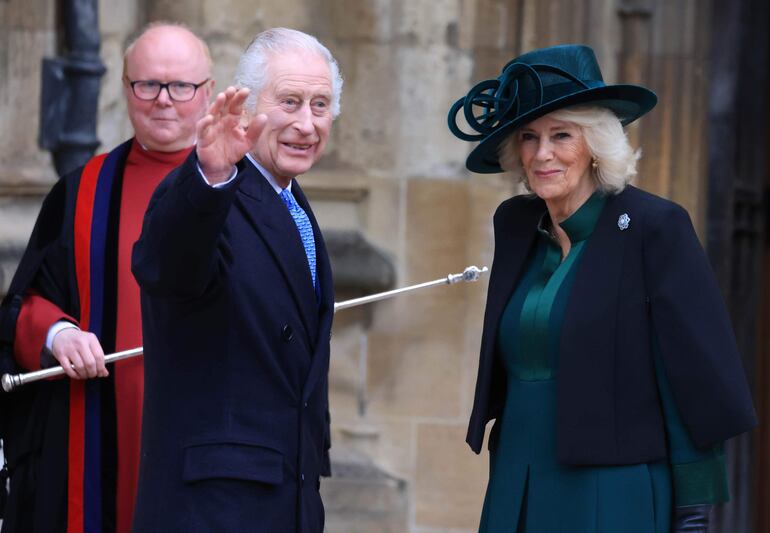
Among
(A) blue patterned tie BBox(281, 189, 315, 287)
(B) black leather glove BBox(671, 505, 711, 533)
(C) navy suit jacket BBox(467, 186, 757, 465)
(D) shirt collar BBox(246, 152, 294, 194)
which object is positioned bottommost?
(B) black leather glove BBox(671, 505, 711, 533)

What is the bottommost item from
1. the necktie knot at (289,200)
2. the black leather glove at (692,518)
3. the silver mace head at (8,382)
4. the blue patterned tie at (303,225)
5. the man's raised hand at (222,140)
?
the black leather glove at (692,518)

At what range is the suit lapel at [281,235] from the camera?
3418 millimetres

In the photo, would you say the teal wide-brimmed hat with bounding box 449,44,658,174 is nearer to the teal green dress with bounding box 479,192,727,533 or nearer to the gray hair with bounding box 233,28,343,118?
the teal green dress with bounding box 479,192,727,533

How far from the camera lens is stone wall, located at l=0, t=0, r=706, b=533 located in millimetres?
6105

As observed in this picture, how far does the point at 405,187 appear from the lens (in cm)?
614

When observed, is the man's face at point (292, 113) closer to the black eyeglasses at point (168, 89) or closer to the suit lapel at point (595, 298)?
the suit lapel at point (595, 298)

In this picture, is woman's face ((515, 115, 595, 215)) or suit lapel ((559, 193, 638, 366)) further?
woman's face ((515, 115, 595, 215))

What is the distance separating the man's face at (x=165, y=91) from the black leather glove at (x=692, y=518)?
1841 millimetres

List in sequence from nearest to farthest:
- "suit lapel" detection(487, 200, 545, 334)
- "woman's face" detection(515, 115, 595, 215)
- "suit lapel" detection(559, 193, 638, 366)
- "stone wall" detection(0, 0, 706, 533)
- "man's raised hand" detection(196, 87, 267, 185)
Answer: "man's raised hand" detection(196, 87, 267, 185) < "suit lapel" detection(559, 193, 638, 366) < "woman's face" detection(515, 115, 595, 215) < "suit lapel" detection(487, 200, 545, 334) < "stone wall" detection(0, 0, 706, 533)

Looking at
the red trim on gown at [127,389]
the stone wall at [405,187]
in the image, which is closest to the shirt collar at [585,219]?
the red trim on gown at [127,389]

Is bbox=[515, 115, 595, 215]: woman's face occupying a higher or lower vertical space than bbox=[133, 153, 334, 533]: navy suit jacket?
higher

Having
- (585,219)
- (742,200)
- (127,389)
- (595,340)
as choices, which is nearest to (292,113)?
(585,219)

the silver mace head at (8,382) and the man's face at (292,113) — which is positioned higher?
the man's face at (292,113)

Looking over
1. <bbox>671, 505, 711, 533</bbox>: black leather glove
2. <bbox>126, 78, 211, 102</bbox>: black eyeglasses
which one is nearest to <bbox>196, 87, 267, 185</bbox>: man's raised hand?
<bbox>671, 505, 711, 533</bbox>: black leather glove
